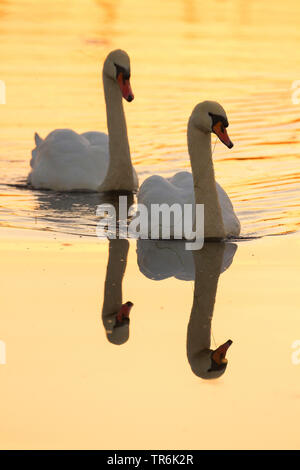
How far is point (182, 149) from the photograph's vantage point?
15883 mm

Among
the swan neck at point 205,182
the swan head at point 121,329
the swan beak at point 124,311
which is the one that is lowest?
the swan head at point 121,329

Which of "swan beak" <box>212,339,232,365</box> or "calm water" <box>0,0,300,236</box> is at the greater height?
"calm water" <box>0,0,300,236</box>

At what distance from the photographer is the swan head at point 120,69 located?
46.5 feet

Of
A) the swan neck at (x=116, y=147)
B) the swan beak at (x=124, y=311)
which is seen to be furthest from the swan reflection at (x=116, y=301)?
the swan neck at (x=116, y=147)

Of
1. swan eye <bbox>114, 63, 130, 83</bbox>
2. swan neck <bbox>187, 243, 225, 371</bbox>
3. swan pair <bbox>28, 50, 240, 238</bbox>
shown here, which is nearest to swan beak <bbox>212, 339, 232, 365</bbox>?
swan neck <bbox>187, 243, 225, 371</bbox>

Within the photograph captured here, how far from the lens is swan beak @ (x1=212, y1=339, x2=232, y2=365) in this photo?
26.7 feet

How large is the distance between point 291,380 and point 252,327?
100cm

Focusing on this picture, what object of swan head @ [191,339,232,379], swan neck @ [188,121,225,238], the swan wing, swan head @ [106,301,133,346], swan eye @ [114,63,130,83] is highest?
swan eye @ [114,63,130,83]

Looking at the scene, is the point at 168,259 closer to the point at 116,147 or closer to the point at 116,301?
the point at 116,301

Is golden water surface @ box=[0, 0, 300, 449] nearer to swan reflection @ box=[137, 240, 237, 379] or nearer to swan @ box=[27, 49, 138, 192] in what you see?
swan reflection @ box=[137, 240, 237, 379]

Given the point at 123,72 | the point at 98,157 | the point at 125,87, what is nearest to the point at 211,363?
the point at 125,87

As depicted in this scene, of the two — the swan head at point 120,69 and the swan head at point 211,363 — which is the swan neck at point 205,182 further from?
the swan head at point 211,363

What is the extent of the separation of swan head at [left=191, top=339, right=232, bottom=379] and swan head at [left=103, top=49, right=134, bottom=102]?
6.09 meters

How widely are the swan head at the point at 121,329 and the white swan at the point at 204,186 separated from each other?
2.25 meters
